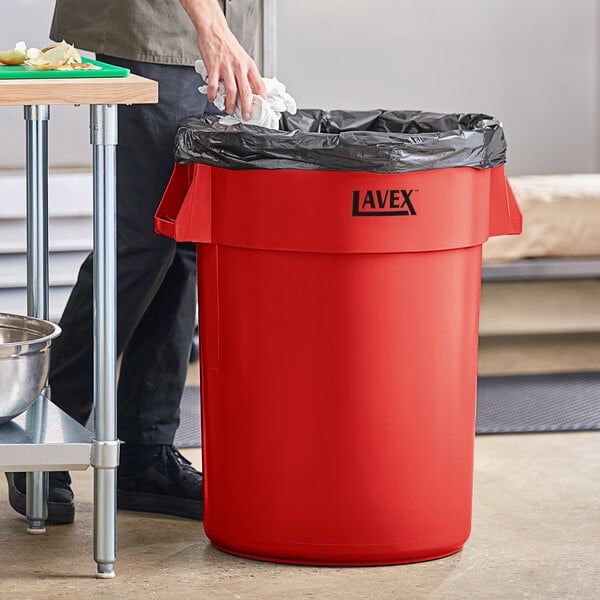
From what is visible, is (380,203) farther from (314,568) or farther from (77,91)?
(314,568)

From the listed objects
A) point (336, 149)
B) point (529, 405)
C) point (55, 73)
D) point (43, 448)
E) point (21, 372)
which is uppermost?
point (55, 73)

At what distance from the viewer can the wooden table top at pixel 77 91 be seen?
64.2 inches

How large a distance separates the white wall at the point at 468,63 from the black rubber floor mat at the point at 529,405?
148cm

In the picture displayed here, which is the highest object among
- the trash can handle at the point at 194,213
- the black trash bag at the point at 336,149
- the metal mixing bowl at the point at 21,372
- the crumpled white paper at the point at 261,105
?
the crumpled white paper at the point at 261,105

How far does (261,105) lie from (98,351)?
0.49 meters

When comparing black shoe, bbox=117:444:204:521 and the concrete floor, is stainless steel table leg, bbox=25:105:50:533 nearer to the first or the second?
the concrete floor

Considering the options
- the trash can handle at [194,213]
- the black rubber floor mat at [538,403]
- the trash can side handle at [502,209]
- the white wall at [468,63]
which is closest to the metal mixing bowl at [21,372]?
the trash can handle at [194,213]

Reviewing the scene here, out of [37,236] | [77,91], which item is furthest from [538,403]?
[77,91]

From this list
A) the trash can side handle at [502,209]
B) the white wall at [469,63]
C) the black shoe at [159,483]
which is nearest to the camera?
the trash can side handle at [502,209]

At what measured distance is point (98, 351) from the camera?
6.08 ft

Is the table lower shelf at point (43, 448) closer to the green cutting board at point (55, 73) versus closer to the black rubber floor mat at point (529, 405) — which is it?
the green cutting board at point (55, 73)

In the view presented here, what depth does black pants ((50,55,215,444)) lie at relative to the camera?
6.98ft

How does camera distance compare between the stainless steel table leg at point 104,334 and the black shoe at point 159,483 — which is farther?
the black shoe at point 159,483

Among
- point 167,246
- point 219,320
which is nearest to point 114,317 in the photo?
point 219,320
